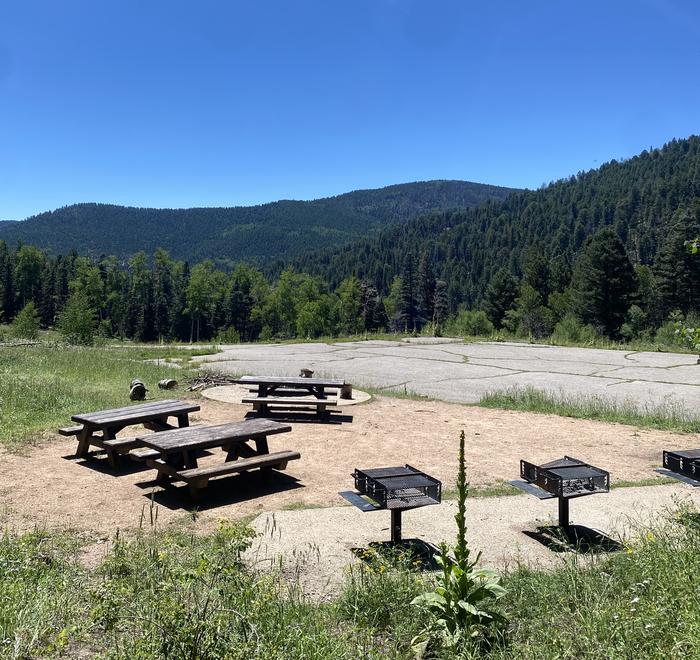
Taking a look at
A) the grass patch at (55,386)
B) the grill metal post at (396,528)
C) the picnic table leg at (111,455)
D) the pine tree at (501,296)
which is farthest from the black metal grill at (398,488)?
the pine tree at (501,296)

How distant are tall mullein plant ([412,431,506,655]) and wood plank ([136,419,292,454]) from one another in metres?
3.62

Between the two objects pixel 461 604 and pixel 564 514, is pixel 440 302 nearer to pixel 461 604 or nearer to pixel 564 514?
pixel 564 514

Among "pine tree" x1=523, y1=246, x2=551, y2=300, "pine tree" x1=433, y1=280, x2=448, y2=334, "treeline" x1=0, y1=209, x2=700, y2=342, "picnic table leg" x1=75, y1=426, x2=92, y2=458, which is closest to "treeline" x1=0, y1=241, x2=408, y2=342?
"treeline" x1=0, y1=209, x2=700, y2=342

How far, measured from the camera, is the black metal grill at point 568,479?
191 inches

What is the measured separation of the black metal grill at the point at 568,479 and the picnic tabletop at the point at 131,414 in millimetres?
5148

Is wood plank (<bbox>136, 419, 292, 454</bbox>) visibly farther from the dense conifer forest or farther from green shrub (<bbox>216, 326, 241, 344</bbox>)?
green shrub (<bbox>216, 326, 241, 344</bbox>)

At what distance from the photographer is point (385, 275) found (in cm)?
16038

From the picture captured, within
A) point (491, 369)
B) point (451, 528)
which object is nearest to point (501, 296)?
point (491, 369)

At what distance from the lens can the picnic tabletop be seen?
7.46 m

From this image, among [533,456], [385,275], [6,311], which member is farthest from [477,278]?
[533,456]

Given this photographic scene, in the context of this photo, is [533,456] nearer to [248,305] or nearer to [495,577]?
[495,577]

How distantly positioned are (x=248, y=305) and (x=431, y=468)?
99206 mm

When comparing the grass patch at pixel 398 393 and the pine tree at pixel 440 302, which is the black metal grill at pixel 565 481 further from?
the pine tree at pixel 440 302

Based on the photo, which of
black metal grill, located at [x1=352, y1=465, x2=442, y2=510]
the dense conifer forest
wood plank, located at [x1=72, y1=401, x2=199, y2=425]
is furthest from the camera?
the dense conifer forest
